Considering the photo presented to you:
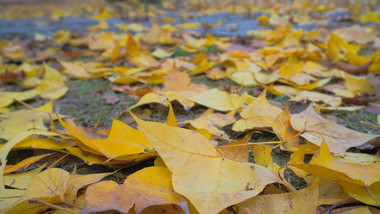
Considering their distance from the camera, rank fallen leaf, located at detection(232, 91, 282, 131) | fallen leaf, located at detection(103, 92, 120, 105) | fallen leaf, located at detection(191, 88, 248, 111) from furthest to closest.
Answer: fallen leaf, located at detection(103, 92, 120, 105)
fallen leaf, located at detection(191, 88, 248, 111)
fallen leaf, located at detection(232, 91, 282, 131)

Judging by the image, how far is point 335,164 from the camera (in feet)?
1.75

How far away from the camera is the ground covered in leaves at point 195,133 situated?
0.51m

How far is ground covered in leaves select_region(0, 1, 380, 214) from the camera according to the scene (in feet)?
1.69

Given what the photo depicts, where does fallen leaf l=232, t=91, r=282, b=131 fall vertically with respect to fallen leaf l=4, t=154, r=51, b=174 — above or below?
above

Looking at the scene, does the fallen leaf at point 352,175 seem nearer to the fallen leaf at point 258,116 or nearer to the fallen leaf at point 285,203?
the fallen leaf at point 285,203

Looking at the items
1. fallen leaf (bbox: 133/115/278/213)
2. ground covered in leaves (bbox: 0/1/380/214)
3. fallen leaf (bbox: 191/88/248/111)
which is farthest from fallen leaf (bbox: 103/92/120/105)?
fallen leaf (bbox: 133/115/278/213)

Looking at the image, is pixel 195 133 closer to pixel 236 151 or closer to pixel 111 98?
pixel 236 151

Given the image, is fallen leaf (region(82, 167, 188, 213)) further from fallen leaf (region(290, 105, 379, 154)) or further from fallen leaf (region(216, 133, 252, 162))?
fallen leaf (region(290, 105, 379, 154))

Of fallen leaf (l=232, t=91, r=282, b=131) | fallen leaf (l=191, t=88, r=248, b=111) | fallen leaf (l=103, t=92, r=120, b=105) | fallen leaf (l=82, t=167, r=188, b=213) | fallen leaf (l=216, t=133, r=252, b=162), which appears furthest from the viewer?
fallen leaf (l=103, t=92, r=120, b=105)

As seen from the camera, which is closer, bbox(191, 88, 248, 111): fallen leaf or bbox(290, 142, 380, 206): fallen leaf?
bbox(290, 142, 380, 206): fallen leaf

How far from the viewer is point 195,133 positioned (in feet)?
1.94

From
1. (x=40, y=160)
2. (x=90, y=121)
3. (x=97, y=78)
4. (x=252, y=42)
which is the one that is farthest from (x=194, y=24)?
(x=40, y=160)

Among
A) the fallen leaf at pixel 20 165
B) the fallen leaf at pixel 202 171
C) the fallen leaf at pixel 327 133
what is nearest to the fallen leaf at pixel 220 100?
the fallen leaf at pixel 327 133

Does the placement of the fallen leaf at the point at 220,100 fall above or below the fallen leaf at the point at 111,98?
above
